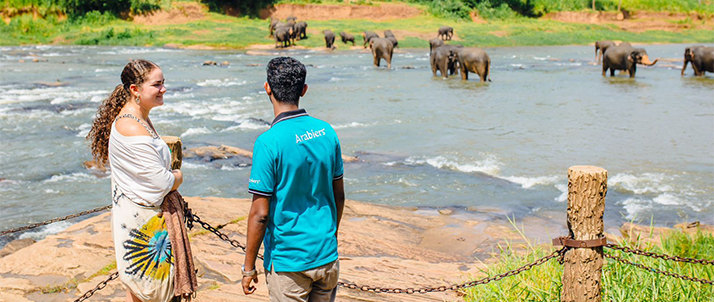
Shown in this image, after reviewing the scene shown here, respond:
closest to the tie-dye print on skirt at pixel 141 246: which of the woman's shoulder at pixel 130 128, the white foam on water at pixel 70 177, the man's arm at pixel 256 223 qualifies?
the woman's shoulder at pixel 130 128

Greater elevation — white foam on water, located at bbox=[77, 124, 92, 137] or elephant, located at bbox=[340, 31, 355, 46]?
elephant, located at bbox=[340, 31, 355, 46]

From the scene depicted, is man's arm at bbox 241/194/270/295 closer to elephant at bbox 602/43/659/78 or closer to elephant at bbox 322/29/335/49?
elephant at bbox 602/43/659/78

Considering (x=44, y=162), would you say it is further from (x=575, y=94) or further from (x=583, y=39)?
(x=583, y=39)

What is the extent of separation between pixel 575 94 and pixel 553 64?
13.3 meters

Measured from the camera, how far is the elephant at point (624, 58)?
27.8 meters

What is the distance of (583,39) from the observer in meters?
56.9

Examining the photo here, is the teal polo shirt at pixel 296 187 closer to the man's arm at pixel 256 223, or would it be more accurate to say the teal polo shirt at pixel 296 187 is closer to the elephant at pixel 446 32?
the man's arm at pixel 256 223

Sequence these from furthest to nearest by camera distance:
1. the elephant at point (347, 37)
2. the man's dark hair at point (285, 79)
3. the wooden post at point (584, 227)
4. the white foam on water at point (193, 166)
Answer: the elephant at point (347, 37) < the white foam on water at point (193, 166) < the wooden post at point (584, 227) < the man's dark hair at point (285, 79)

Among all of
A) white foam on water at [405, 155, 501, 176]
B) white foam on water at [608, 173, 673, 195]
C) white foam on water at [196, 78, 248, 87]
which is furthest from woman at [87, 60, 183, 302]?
white foam on water at [196, 78, 248, 87]

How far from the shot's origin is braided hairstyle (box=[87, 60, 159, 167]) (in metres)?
3.72

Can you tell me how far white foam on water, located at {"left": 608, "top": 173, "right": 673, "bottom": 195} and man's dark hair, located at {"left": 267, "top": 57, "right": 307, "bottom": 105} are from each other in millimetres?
8003

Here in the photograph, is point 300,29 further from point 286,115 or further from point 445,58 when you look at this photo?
point 286,115

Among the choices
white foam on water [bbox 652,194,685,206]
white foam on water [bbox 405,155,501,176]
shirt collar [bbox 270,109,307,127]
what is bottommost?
white foam on water [bbox 405,155,501,176]

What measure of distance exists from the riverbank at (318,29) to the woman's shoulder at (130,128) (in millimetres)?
43478
